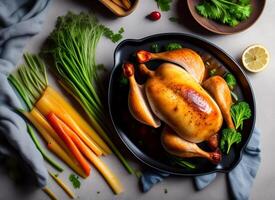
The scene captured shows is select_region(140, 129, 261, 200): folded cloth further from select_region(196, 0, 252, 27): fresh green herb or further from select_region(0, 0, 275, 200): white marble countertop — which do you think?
select_region(196, 0, 252, 27): fresh green herb

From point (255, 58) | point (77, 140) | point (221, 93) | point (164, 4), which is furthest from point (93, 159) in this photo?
point (255, 58)

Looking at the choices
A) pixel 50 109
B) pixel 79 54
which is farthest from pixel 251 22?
pixel 50 109

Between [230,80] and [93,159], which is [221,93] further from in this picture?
[93,159]

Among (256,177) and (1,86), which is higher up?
(1,86)

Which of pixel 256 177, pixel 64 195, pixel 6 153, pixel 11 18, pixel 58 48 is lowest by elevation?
pixel 256 177

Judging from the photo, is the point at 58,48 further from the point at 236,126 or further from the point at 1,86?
the point at 236,126

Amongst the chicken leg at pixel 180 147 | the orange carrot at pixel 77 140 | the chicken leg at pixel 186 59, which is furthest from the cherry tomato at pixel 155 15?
the orange carrot at pixel 77 140

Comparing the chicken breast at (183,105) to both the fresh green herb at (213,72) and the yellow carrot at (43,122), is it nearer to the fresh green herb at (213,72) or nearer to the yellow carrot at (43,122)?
the fresh green herb at (213,72)
